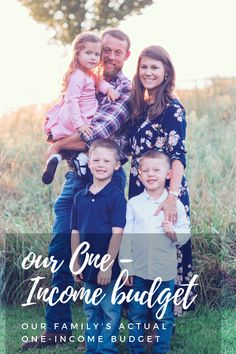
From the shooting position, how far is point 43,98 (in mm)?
6230

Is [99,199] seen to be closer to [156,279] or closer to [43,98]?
[156,279]

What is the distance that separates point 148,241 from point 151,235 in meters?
0.04

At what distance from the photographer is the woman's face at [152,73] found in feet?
15.3

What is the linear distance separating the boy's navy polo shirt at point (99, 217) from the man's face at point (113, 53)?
75 centimetres

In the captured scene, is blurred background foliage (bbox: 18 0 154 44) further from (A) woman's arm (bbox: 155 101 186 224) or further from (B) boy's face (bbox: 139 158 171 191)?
(B) boy's face (bbox: 139 158 171 191)

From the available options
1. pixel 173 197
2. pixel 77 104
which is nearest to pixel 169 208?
pixel 173 197

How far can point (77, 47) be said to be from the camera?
4.70 m

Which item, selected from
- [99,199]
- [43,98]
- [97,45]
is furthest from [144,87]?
[43,98]

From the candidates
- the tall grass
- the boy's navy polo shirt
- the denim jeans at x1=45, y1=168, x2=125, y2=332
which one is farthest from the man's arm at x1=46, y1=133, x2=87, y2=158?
the tall grass

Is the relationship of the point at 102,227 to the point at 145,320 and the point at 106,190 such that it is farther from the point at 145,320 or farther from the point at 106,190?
the point at 145,320

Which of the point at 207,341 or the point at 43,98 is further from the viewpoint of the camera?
the point at 43,98

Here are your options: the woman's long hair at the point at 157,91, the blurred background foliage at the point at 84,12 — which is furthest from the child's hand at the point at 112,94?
the blurred background foliage at the point at 84,12

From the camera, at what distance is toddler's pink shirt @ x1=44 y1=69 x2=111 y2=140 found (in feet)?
15.3

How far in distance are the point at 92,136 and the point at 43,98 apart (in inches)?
65.8
